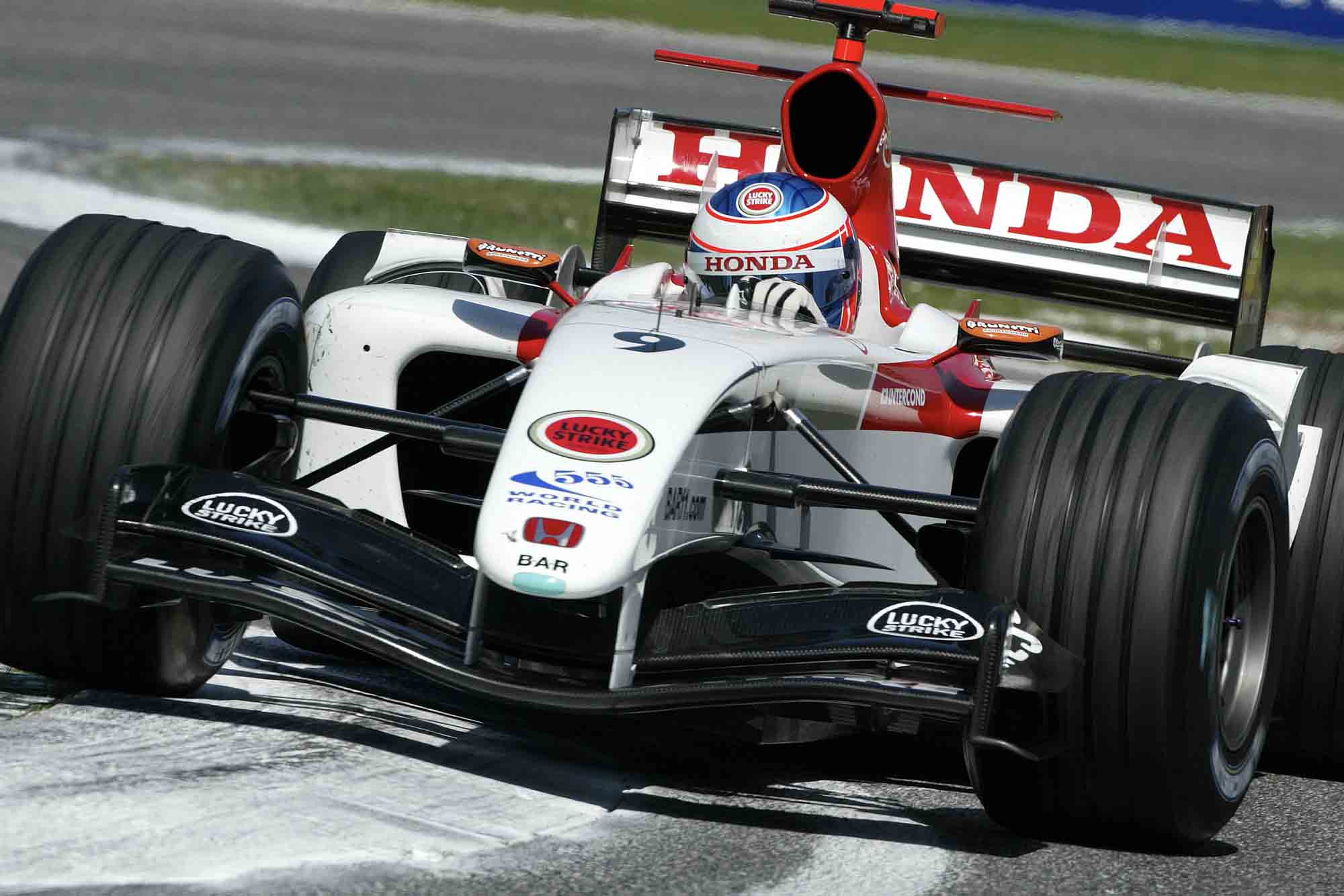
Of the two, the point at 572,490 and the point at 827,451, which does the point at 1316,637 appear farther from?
the point at 572,490

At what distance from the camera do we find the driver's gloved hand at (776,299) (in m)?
5.76

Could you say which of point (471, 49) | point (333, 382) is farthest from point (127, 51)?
point (333, 382)

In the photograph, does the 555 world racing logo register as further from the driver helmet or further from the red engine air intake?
the red engine air intake

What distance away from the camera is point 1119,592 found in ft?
13.8

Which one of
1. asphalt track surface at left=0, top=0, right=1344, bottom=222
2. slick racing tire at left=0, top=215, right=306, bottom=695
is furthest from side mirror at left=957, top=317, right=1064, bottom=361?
asphalt track surface at left=0, top=0, right=1344, bottom=222

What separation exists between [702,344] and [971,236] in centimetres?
369

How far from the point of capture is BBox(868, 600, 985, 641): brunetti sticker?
4.10m

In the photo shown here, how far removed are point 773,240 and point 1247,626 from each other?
183 centimetres

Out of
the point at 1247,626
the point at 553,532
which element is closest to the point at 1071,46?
the point at 1247,626

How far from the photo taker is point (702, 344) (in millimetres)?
4840

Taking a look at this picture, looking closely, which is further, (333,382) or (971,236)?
(971,236)

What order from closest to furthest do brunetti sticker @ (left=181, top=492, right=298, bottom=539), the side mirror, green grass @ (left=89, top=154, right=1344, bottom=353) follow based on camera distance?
brunetti sticker @ (left=181, top=492, right=298, bottom=539)
the side mirror
green grass @ (left=89, top=154, right=1344, bottom=353)

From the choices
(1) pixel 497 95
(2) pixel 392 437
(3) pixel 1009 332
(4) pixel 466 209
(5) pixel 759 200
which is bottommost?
(2) pixel 392 437

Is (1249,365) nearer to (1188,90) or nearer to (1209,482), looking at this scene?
(1209,482)
